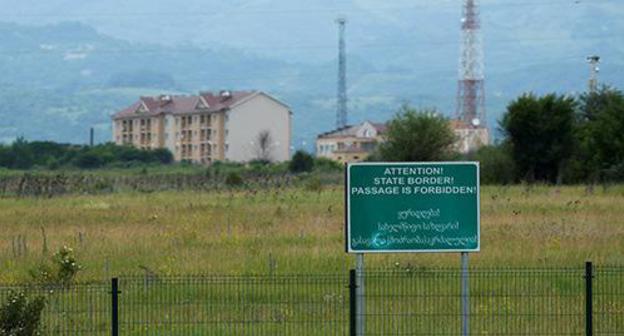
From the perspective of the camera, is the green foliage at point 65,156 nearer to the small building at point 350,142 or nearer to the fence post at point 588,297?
the small building at point 350,142

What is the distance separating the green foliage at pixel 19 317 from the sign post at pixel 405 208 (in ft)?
12.5

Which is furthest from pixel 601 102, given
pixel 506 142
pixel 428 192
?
pixel 428 192

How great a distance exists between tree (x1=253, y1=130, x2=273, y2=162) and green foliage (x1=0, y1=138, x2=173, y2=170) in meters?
20.8

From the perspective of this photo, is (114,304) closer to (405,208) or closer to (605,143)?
(405,208)

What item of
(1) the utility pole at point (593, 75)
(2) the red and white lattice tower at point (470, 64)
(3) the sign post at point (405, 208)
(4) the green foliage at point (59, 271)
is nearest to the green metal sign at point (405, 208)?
(3) the sign post at point (405, 208)

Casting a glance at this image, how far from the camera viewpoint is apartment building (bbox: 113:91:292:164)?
149 meters

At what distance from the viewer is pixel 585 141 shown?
74.7 meters

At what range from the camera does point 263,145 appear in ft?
477

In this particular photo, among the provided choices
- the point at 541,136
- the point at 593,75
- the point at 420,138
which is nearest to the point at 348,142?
the point at 593,75

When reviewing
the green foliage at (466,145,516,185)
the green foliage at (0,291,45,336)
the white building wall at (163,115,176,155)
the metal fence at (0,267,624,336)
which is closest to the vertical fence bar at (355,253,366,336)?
the metal fence at (0,267,624,336)

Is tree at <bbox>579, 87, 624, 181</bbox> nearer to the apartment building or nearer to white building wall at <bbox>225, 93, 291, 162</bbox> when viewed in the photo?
the apartment building

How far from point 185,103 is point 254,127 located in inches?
403

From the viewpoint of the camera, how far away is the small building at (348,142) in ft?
511

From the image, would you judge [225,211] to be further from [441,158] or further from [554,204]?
[441,158]
